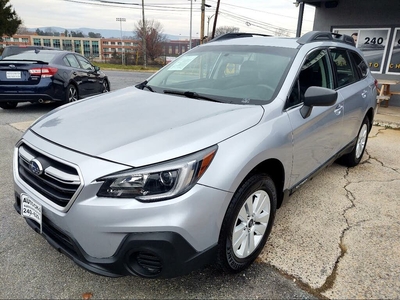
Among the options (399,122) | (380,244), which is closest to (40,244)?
(380,244)

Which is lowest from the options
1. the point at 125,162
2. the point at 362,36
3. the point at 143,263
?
the point at 143,263

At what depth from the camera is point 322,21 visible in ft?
31.5

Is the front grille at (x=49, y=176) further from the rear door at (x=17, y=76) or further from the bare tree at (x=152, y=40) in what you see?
the bare tree at (x=152, y=40)

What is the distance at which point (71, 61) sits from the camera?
8062 millimetres

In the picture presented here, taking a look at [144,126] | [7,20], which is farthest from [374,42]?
[7,20]

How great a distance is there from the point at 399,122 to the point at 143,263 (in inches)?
295

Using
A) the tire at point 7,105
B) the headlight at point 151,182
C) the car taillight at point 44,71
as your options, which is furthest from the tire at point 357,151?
the tire at point 7,105

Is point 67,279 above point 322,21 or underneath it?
underneath

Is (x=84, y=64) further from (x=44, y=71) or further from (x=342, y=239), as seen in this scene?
(x=342, y=239)

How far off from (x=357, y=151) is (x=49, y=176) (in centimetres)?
406

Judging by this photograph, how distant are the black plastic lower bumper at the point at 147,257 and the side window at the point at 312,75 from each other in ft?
4.67

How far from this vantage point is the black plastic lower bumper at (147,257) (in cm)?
169

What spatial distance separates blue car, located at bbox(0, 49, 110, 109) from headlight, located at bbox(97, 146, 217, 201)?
6233 mm

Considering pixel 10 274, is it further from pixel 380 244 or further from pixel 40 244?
pixel 380 244
